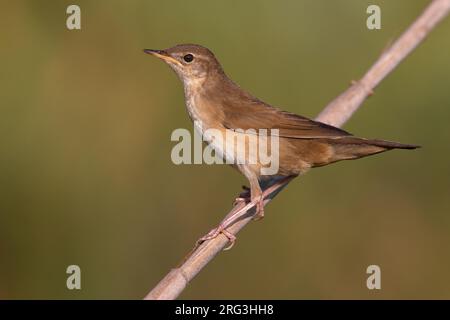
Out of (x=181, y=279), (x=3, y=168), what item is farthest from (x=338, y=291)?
(x=3, y=168)

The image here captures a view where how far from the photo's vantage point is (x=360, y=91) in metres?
4.75

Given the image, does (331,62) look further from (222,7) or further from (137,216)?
(137,216)

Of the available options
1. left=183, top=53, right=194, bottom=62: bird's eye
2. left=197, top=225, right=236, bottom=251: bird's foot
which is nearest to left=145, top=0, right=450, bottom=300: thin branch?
left=197, top=225, right=236, bottom=251: bird's foot

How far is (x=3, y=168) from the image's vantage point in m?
5.24

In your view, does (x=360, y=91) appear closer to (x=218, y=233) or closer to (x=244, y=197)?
(x=244, y=197)

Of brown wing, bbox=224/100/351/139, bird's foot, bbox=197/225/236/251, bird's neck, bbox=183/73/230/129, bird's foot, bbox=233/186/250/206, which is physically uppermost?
bird's neck, bbox=183/73/230/129

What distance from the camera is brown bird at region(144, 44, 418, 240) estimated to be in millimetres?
4496

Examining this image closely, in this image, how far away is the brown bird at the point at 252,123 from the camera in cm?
450

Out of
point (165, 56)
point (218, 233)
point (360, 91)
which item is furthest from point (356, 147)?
point (165, 56)

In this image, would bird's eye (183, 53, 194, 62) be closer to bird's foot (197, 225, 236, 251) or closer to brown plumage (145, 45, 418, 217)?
brown plumage (145, 45, 418, 217)

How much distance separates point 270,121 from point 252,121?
11cm

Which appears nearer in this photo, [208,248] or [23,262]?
[208,248]

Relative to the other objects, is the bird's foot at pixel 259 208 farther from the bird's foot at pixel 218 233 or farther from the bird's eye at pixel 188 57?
the bird's eye at pixel 188 57
